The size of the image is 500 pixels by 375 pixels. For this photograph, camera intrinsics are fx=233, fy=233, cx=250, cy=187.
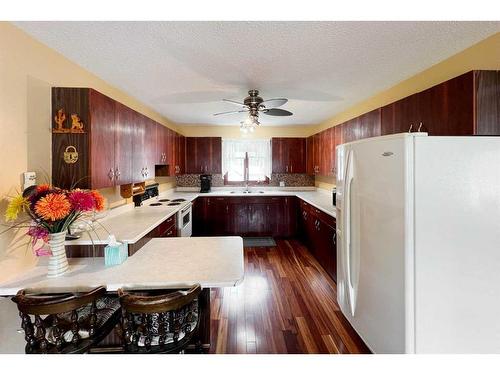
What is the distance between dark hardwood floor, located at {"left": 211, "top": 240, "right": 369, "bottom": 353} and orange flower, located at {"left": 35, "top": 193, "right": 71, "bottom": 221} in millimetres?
1474

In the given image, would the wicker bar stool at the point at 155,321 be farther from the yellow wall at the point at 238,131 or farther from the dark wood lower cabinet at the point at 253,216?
the yellow wall at the point at 238,131

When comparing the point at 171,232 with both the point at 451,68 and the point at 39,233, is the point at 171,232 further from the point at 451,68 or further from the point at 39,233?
the point at 451,68

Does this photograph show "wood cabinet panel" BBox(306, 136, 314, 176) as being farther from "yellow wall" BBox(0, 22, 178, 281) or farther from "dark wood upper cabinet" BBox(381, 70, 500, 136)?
"yellow wall" BBox(0, 22, 178, 281)

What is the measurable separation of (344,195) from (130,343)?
1.58 m

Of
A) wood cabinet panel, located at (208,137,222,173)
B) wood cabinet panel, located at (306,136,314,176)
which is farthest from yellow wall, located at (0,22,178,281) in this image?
wood cabinet panel, located at (306,136,314,176)

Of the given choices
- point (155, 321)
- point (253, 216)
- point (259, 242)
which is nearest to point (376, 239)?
point (155, 321)

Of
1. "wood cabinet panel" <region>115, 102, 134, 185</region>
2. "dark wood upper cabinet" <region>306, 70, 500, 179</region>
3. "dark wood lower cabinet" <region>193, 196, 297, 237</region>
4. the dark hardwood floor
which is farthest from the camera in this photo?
"dark wood lower cabinet" <region>193, 196, 297, 237</region>

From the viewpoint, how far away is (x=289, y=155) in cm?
515

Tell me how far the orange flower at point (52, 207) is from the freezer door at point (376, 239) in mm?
1784

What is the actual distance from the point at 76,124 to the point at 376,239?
2259 mm

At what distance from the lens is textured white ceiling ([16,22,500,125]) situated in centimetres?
157

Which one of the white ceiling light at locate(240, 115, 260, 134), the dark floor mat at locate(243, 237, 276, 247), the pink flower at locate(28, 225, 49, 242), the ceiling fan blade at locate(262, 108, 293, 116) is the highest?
the ceiling fan blade at locate(262, 108, 293, 116)

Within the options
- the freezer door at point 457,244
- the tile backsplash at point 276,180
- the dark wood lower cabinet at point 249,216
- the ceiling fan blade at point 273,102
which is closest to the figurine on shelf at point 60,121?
the ceiling fan blade at point 273,102
